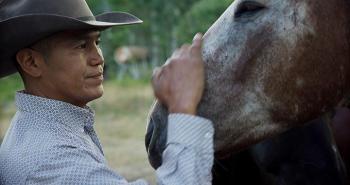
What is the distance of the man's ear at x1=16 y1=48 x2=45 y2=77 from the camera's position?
7.04 feet

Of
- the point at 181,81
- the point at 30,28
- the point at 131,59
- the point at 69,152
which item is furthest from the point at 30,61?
the point at 131,59

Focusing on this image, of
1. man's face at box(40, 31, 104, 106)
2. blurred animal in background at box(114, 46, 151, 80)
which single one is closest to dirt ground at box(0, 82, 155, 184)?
man's face at box(40, 31, 104, 106)

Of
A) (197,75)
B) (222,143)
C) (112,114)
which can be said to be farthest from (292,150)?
(112,114)

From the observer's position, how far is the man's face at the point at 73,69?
7.00 feet

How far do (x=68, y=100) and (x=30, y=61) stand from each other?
0.20 m

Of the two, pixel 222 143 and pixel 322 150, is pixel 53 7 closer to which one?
pixel 222 143

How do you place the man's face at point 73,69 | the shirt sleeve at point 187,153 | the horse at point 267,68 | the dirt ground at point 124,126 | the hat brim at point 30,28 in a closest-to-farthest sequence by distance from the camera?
the shirt sleeve at point 187,153
the hat brim at point 30,28
the man's face at point 73,69
the horse at point 267,68
the dirt ground at point 124,126

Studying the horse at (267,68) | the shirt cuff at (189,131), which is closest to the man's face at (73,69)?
the horse at (267,68)

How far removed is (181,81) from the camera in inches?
76.1

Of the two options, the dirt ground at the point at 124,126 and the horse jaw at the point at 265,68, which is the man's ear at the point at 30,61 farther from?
the dirt ground at the point at 124,126

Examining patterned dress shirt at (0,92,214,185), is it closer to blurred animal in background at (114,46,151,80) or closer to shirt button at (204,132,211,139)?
shirt button at (204,132,211,139)

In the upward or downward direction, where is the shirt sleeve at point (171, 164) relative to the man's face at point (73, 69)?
downward

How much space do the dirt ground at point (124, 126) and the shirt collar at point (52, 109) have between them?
4.95 metres

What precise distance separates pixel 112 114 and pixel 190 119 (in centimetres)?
1300
